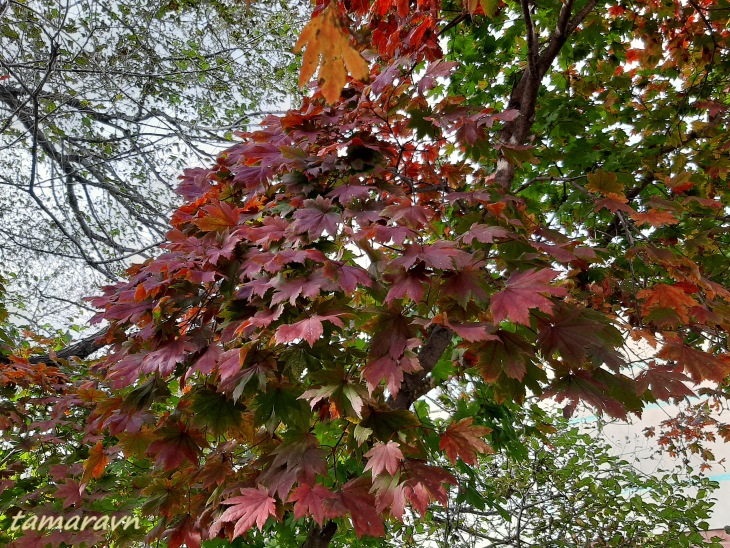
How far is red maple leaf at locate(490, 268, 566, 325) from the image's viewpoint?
0.86 m

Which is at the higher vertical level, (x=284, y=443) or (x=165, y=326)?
(x=165, y=326)

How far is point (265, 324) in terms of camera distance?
97cm

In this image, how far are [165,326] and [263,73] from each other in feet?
13.0

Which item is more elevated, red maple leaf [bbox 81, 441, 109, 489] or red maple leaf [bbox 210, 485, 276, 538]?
red maple leaf [bbox 81, 441, 109, 489]

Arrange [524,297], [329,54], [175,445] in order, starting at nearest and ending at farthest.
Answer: [329,54]
[524,297]
[175,445]

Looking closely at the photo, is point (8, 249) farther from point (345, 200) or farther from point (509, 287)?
point (509, 287)

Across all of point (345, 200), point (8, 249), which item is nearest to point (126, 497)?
point (345, 200)

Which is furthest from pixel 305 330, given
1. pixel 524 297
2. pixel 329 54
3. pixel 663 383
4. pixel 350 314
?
pixel 663 383

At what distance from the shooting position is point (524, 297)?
0.88 meters

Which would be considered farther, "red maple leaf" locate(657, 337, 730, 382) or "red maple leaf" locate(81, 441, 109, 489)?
"red maple leaf" locate(81, 441, 109, 489)

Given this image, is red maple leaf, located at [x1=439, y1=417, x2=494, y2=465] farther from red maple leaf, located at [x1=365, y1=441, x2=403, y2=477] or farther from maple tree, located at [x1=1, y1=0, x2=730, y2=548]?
red maple leaf, located at [x1=365, y1=441, x2=403, y2=477]

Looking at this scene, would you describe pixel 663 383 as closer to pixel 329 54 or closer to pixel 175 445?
pixel 329 54

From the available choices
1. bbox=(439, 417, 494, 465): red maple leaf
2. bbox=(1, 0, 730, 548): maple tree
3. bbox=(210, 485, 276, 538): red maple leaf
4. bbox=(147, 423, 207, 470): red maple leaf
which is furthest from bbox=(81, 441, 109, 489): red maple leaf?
bbox=(439, 417, 494, 465): red maple leaf

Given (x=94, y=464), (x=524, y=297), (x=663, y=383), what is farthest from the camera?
(x=94, y=464)
